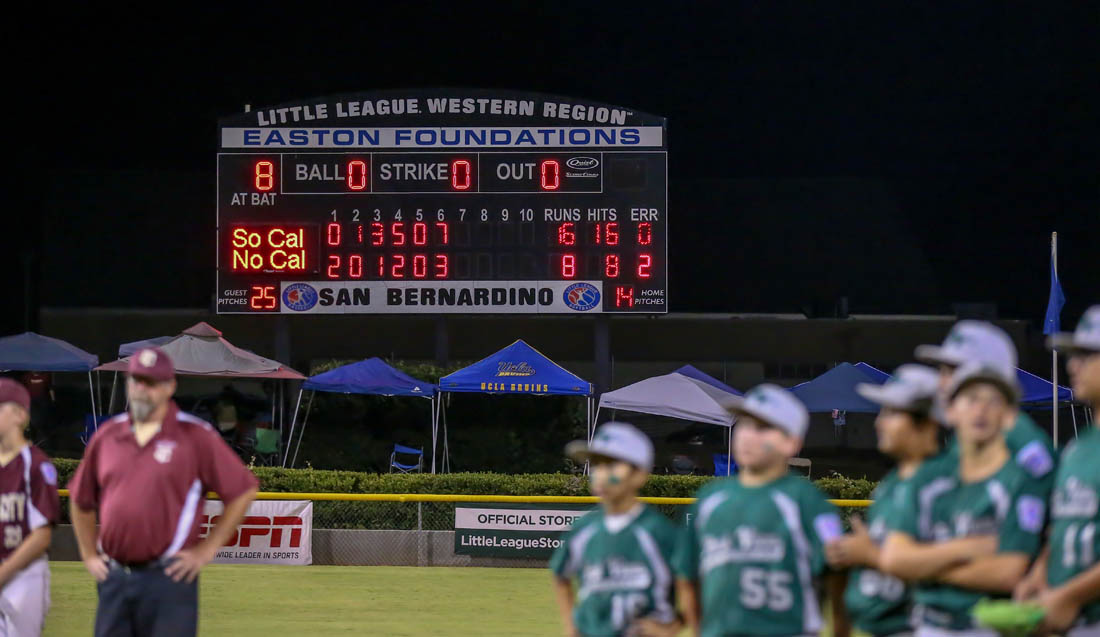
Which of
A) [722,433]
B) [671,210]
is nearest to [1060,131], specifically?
[671,210]

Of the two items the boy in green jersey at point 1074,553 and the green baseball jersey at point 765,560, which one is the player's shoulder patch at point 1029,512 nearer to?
the boy in green jersey at point 1074,553

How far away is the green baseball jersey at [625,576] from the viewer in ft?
16.6

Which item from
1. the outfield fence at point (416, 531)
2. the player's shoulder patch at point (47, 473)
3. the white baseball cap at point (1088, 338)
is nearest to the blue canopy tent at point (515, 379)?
the outfield fence at point (416, 531)

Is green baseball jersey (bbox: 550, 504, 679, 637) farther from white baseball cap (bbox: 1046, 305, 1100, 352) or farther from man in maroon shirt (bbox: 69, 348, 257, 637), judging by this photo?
man in maroon shirt (bbox: 69, 348, 257, 637)

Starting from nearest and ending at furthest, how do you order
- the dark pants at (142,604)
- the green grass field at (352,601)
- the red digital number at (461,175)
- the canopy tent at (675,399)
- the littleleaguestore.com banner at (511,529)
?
the dark pants at (142,604) < the green grass field at (352,601) < the littleleaguestore.com banner at (511,529) < the canopy tent at (675,399) < the red digital number at (461,175)

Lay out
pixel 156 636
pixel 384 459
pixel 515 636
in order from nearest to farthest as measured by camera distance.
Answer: pixel 156 636 < pixel 515 636 < pixel 384 459

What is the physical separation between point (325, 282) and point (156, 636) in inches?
658

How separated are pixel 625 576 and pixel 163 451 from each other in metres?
2.15

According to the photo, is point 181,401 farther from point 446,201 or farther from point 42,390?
point 446,201

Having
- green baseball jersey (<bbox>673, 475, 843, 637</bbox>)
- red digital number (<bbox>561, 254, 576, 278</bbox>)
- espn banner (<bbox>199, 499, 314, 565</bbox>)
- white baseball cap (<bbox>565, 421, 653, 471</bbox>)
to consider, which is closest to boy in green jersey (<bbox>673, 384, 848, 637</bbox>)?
green baseball jersey (<bbox>673, 475, 843, 637</bbox>)

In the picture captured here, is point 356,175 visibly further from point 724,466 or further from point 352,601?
point 352,601

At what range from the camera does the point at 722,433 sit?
103 ft

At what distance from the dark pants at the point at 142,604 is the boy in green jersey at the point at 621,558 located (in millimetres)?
1705

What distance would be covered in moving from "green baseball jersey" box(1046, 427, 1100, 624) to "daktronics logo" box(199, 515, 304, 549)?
1166 centimetres
